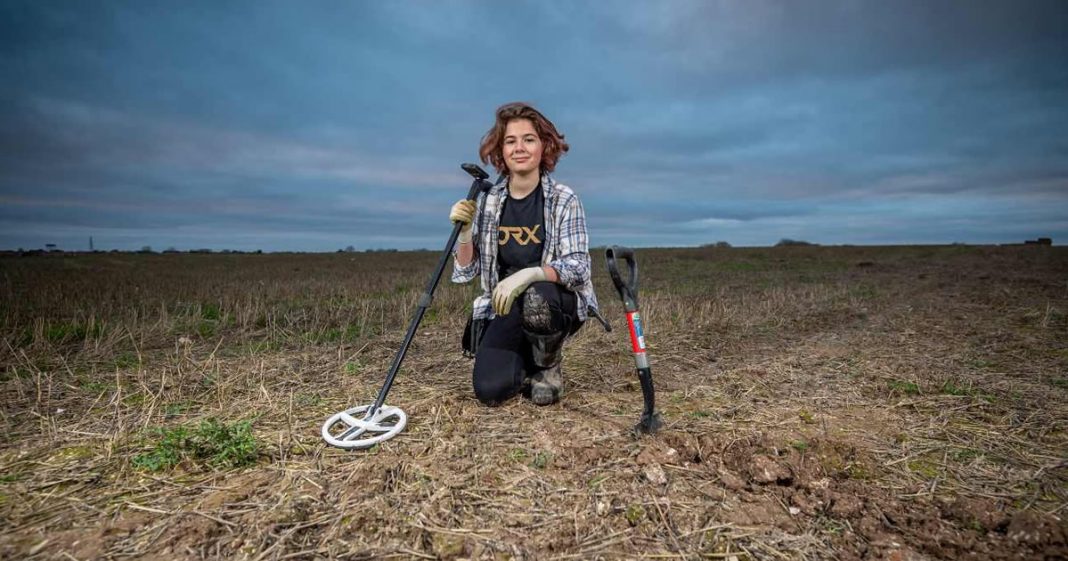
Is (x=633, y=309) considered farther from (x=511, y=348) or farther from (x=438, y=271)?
(x=438, y=271)

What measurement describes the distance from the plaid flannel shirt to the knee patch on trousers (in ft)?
0.71

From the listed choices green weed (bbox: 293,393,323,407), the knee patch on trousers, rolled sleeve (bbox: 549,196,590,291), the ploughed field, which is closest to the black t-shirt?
rolled sleeve (bbox: 549,196,590,291)

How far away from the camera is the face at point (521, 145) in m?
3.86

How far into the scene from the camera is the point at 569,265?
3.72 meters

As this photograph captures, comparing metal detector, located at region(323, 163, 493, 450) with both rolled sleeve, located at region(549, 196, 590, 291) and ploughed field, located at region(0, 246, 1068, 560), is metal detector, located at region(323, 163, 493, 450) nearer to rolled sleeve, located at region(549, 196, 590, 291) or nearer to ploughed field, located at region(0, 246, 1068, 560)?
ploughed field, located at region(0, 246, 1068, 560)

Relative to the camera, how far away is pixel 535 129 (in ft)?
12.8

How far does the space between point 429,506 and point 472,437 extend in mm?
820

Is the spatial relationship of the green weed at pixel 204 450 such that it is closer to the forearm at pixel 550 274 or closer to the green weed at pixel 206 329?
the forearm at pixel 550 274

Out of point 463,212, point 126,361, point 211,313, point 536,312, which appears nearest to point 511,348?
point 536,312

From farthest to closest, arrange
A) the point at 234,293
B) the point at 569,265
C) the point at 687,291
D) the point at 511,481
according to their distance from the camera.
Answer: the point at 687,291 → the point at 234,293 → the point at 569,265 → the point at 511,481

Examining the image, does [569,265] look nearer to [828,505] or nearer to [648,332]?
[828,505]

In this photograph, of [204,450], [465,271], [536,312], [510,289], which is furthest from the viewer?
[465,271]

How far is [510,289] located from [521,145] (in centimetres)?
119

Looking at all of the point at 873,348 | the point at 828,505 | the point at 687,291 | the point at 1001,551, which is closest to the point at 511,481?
the point at 828,505
